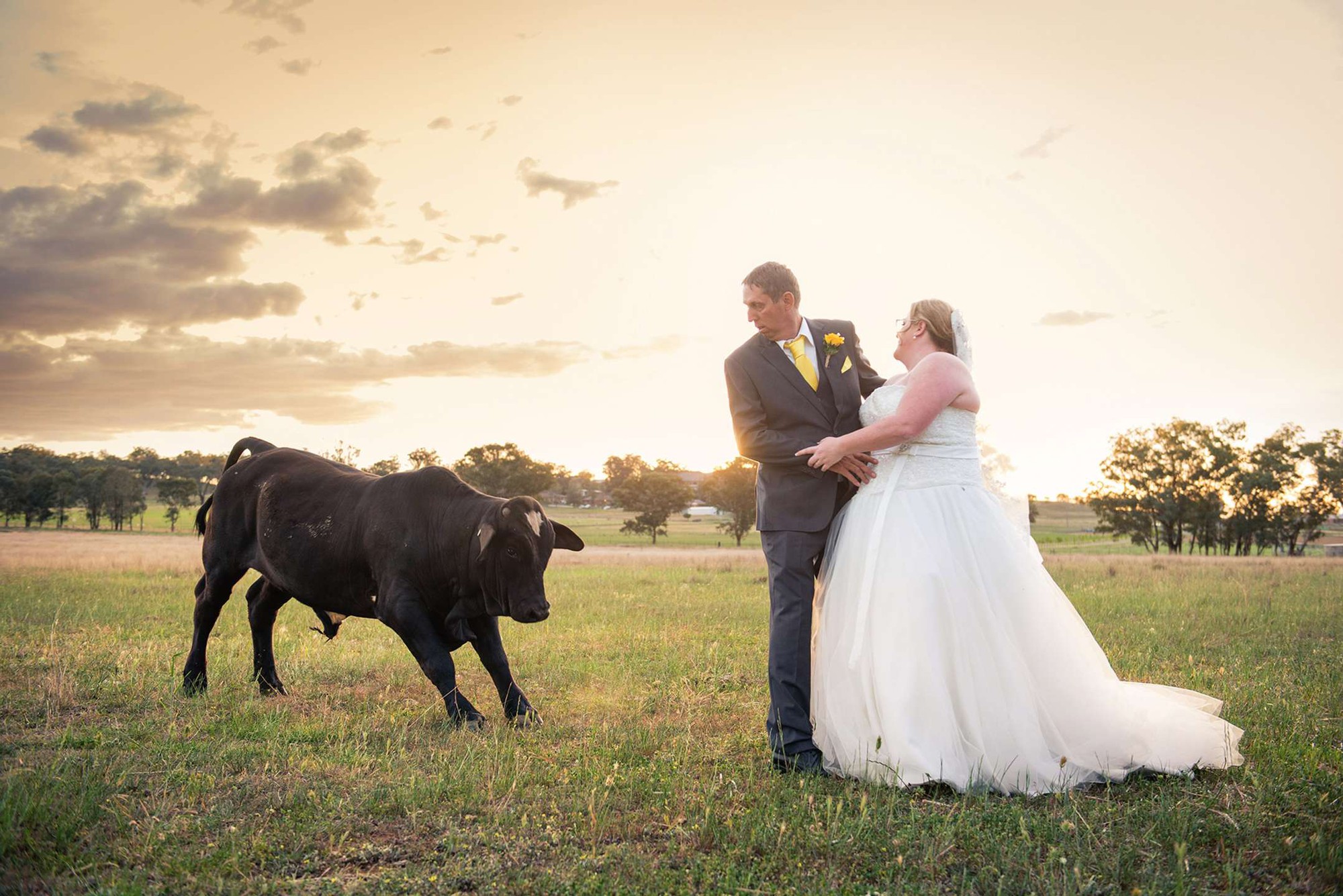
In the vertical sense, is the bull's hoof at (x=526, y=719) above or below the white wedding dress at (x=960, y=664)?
below

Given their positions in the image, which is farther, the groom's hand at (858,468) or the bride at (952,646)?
the groom's hand at (858,468)

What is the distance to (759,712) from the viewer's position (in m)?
7.04

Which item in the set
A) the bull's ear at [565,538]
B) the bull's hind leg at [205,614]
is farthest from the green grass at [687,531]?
the bull's ear at [565,538]

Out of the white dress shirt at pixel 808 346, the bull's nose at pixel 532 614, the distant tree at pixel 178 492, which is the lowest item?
the distant tree at pixel 178 492

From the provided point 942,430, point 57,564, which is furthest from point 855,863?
point 57,564

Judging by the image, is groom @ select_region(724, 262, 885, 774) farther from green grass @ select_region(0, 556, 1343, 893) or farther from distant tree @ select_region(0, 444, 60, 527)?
distant tree @ select_region(0, 444, 60, 527)

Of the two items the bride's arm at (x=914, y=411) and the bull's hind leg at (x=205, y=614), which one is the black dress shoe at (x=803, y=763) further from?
the bull's hind leg at (x=205, y=614)

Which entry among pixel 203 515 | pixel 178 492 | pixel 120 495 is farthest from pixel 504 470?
pixel 203 515

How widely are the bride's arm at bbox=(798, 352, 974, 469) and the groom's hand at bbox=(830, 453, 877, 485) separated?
0.73ft

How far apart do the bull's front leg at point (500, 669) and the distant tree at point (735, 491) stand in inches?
2506

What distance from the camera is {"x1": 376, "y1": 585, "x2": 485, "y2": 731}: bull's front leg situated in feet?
21.3

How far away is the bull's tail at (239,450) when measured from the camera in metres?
8.66

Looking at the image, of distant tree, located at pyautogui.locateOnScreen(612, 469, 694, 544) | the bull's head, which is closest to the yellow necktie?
the bull's head

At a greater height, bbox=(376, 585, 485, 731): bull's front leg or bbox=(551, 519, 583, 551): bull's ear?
bbox=(551, 519, 583, 551): bull's ear
